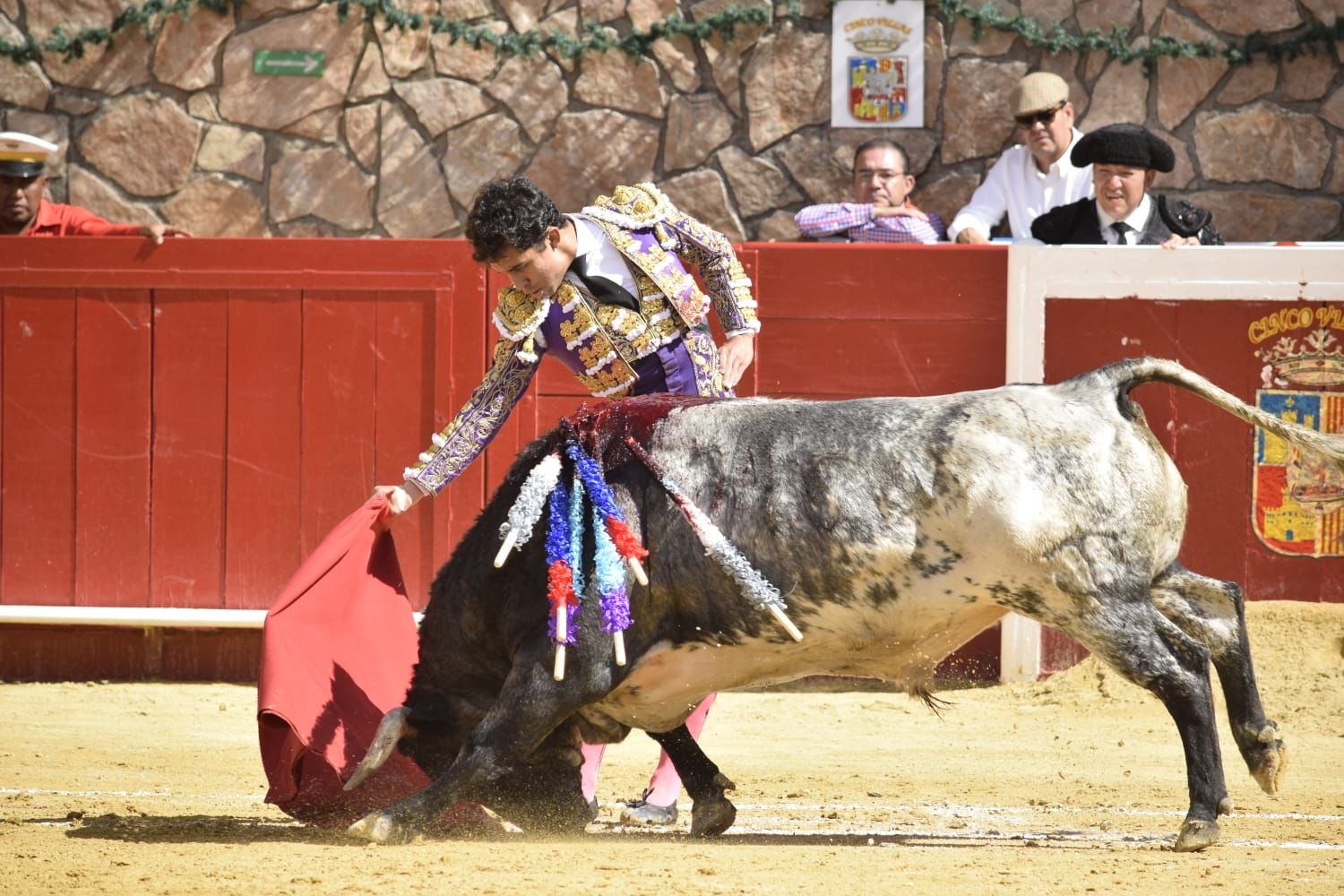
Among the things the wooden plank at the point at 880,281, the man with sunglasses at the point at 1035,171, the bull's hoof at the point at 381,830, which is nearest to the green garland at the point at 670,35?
the man with sunglasses at the point at 1035,171

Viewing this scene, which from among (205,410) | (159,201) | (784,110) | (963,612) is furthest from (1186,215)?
(159,201)

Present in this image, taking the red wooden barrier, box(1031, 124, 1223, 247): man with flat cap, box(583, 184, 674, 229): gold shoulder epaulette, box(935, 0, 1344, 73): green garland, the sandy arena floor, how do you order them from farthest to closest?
box(935, 0, 1344, 73): green garland, the red wooden barrier, box(1031, 124, 1223, 247): man with flat cap, box(583, 184, 674, 229): gold shoulder epaulette, the sandy arena floor

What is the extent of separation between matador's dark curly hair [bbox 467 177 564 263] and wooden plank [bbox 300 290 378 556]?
2.30 metres

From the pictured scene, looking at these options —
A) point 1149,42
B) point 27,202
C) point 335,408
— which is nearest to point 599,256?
point 335,408

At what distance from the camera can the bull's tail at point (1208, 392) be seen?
11.4ft

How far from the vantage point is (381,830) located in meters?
3.48

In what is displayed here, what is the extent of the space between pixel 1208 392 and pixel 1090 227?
2.31 metres

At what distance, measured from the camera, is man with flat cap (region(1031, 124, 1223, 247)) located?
5625 millimetres

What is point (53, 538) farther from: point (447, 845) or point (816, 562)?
point (816, 562)

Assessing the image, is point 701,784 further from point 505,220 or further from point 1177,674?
point 505,220

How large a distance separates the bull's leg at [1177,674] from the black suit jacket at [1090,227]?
8.31 feet

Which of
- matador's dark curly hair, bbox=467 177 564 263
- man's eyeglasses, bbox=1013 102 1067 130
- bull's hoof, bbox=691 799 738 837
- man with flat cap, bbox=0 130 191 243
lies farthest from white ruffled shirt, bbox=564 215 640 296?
man's eyeglasses, bbox=1013 102 1067 130

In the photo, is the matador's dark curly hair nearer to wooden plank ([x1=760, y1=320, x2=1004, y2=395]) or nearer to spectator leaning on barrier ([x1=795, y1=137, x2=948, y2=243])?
wooden plank ([x1=760, y1=320, x2=1004, y2=395])

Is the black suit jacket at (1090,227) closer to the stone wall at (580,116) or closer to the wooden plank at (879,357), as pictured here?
the wooden plank at (879,357)
